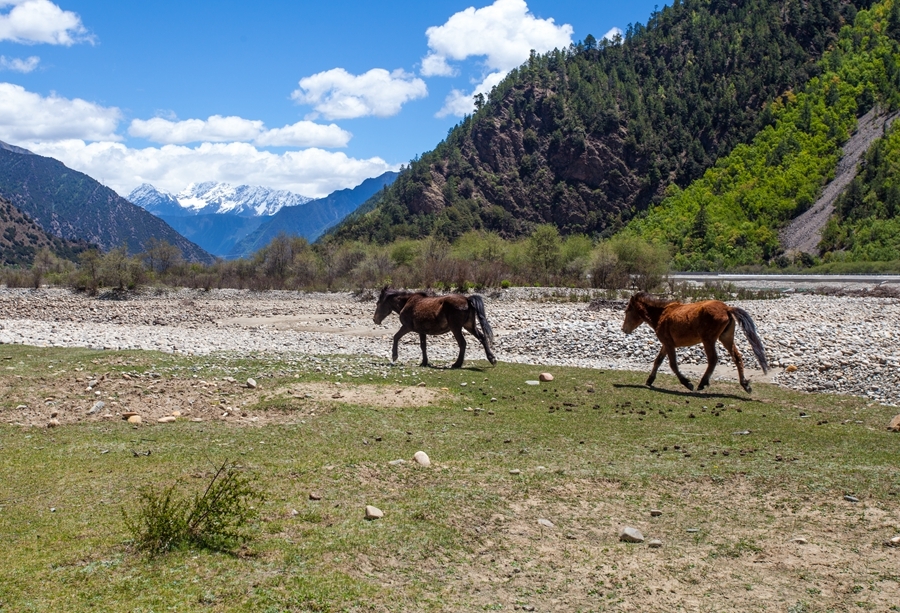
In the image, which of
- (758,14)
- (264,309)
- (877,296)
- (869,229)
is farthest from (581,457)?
(758,14)

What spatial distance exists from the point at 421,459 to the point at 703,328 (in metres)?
8.67


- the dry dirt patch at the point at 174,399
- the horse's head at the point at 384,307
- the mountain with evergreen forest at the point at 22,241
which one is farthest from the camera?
the mountain with evergreen forest at the point at 22,241

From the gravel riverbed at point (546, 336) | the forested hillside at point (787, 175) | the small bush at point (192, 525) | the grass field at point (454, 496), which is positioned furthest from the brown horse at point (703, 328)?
the forested hillside at point (787, 175)

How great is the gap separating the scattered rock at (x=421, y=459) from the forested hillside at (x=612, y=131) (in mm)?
110565

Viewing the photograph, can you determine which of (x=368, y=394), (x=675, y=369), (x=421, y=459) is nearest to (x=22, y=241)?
(x=368, y=394)

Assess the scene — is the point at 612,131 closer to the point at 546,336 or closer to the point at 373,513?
the point at 546,336

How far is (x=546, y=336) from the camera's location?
24.1 metres

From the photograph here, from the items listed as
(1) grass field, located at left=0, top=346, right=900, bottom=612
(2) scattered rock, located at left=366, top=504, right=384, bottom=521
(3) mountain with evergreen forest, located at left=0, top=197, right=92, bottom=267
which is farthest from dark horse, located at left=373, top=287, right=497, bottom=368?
(3) mountain with evergreen forest, located at left=0, top=197, right=92, bottom=267

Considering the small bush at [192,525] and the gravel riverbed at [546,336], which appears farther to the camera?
the gravel riverbed at [546,336]

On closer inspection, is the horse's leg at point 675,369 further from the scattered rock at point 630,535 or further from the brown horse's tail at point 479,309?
the scattered rock at point 630,535

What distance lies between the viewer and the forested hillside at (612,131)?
12938cm

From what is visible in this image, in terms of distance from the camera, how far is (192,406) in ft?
38.4

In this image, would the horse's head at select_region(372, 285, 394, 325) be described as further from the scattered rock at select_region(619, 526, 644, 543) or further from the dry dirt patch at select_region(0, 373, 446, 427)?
the scattered rock at select_region(619, 526, 644, 543)

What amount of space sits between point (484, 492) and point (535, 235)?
204 feet
